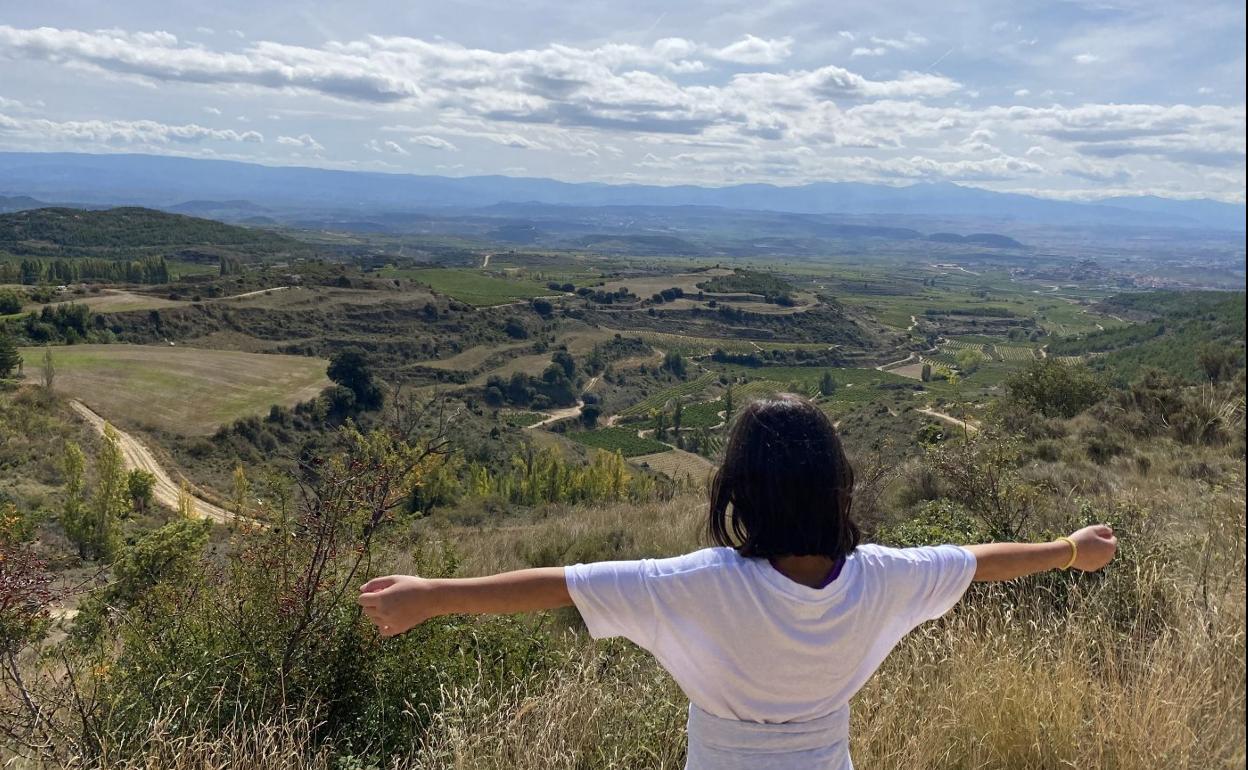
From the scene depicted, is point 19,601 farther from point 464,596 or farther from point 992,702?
point 992,702

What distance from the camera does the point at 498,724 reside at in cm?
261

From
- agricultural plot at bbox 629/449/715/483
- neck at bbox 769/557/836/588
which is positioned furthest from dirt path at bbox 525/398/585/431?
neck at bbox 769/557/836/588

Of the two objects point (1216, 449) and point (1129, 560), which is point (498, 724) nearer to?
point (1129, 560)

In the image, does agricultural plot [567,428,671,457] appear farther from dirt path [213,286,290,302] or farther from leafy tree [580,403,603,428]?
dirt path [213,286,290,302]

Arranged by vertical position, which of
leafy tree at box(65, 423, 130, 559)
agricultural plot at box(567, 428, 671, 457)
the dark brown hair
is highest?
the dark brown hair

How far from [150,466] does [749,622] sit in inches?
1424

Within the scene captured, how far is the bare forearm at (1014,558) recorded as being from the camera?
5.99 ft

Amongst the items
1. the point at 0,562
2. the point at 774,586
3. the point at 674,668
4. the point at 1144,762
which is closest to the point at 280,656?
the point at 0,562

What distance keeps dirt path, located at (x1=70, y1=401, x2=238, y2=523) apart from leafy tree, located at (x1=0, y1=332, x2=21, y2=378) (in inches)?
172

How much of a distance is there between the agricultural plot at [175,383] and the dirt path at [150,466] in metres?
1.03

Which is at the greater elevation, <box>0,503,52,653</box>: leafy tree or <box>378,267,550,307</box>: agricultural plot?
<box>0,503,52,653</box>: leafy tree

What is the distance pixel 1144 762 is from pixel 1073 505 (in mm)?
3531

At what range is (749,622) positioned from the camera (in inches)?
59.9

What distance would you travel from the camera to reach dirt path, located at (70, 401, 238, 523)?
89.2 ft
